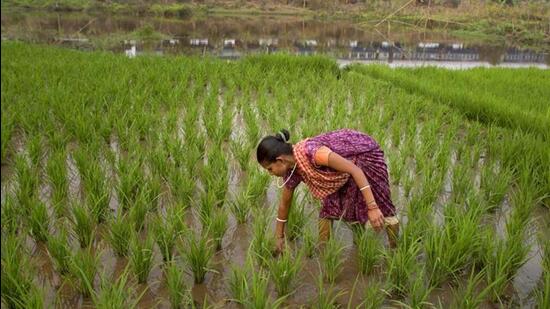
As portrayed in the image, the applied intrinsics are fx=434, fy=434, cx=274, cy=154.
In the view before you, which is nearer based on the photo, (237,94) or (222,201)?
(222,201)

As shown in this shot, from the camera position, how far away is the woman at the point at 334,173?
6.64 ft

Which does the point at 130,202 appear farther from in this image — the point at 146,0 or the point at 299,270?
the point at 146,0

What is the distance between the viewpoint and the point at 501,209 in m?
2.88

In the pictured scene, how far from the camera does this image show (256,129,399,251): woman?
2.03 meters

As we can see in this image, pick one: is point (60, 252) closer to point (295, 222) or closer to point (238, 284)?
point (238, 284)

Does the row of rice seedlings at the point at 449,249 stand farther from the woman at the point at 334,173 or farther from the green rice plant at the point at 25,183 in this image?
the green rice plant at the point at 25,183

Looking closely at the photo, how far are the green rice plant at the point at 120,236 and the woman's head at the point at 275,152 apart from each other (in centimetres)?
77

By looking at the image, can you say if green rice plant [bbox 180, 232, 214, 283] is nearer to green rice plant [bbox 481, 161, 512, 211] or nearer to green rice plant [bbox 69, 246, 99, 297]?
green rice plant [bbox 69, 246, 99, 297]

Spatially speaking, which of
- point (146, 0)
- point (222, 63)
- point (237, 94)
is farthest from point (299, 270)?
point (146, 0)

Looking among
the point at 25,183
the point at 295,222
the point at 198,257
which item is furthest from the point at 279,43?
the point at 198,257

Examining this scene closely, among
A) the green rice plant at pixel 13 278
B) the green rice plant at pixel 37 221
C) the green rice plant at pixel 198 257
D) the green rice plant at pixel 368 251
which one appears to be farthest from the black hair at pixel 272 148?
the green rice plant at pixel 37 221

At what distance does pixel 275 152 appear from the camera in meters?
2.01

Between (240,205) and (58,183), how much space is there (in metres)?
1.19

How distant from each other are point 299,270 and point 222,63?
6.81 metres
